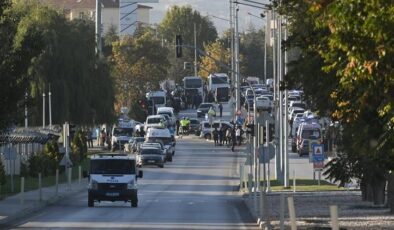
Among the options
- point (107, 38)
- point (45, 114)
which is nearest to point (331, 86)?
point (45, 114)

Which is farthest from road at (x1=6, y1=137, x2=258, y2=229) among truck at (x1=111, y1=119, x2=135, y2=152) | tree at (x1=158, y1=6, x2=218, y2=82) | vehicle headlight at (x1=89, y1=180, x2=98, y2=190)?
tree at (x1=158, y1=6, x2=218, y2=82)

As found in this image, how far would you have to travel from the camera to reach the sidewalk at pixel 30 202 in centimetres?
3978

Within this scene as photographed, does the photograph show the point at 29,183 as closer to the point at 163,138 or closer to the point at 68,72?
the point at 68,72

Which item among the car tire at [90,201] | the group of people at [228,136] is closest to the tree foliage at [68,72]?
the group of people at [228,136]

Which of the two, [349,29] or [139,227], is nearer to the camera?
[349,29]

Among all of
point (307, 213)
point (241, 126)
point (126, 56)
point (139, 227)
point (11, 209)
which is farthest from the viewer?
point (126, 56)

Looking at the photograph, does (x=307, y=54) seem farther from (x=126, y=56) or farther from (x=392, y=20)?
(x=126, y=56)

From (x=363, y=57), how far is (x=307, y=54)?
8.03m

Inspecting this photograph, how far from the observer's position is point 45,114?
8219 cm

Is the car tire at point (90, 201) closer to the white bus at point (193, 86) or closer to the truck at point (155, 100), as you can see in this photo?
the truck at point (155, 100)

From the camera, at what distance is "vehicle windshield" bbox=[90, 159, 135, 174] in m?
45.5

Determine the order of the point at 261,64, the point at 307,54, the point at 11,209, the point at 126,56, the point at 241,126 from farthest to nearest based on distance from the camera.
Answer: the point at 261,64 → the point at 126,56 → the point at 241,126 → the point at 11,209 → the point at 307,54

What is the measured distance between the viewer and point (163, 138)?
87875 mm

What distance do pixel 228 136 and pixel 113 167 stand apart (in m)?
52.0
